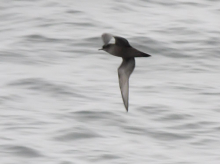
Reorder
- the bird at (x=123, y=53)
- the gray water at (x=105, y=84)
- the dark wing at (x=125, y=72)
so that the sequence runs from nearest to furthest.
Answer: the bird at (x=123, y=53), the dark wing at (x=125, y=72), the gray water at (x=105, y=84)

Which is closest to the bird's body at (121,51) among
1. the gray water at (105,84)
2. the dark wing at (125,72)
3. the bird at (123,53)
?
the bird at (123,53)

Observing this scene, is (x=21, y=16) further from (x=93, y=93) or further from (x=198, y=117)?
(x=198, y=117)

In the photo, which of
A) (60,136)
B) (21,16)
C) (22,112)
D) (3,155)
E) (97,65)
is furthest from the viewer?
(21,16)

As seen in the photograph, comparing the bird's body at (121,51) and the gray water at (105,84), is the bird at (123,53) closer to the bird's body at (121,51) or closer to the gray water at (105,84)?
the bird's body at (121,51)

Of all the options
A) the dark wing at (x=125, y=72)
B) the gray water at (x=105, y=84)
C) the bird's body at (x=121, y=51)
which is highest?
the bird's body at (x=121, y=51)

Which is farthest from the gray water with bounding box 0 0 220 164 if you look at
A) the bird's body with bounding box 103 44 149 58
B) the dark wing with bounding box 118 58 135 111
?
the bird's body with bounding box 103 44 149 58

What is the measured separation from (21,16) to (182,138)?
6.10 meters

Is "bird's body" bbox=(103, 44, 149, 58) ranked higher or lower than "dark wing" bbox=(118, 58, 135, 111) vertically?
higher

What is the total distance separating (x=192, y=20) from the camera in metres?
16.4

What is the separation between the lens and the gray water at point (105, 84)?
34.6 feet

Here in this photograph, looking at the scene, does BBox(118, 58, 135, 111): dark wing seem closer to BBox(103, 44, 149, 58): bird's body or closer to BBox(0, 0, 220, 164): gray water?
BBox(103, 44, 149, 58): bird's body

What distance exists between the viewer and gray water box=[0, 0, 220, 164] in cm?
1053

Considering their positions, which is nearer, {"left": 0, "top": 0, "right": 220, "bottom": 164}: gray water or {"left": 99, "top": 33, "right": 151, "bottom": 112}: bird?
{"left": 99, "top": 33, "right": 151, "bottom": 112}: bird

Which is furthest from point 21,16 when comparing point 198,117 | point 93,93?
point 198,117
